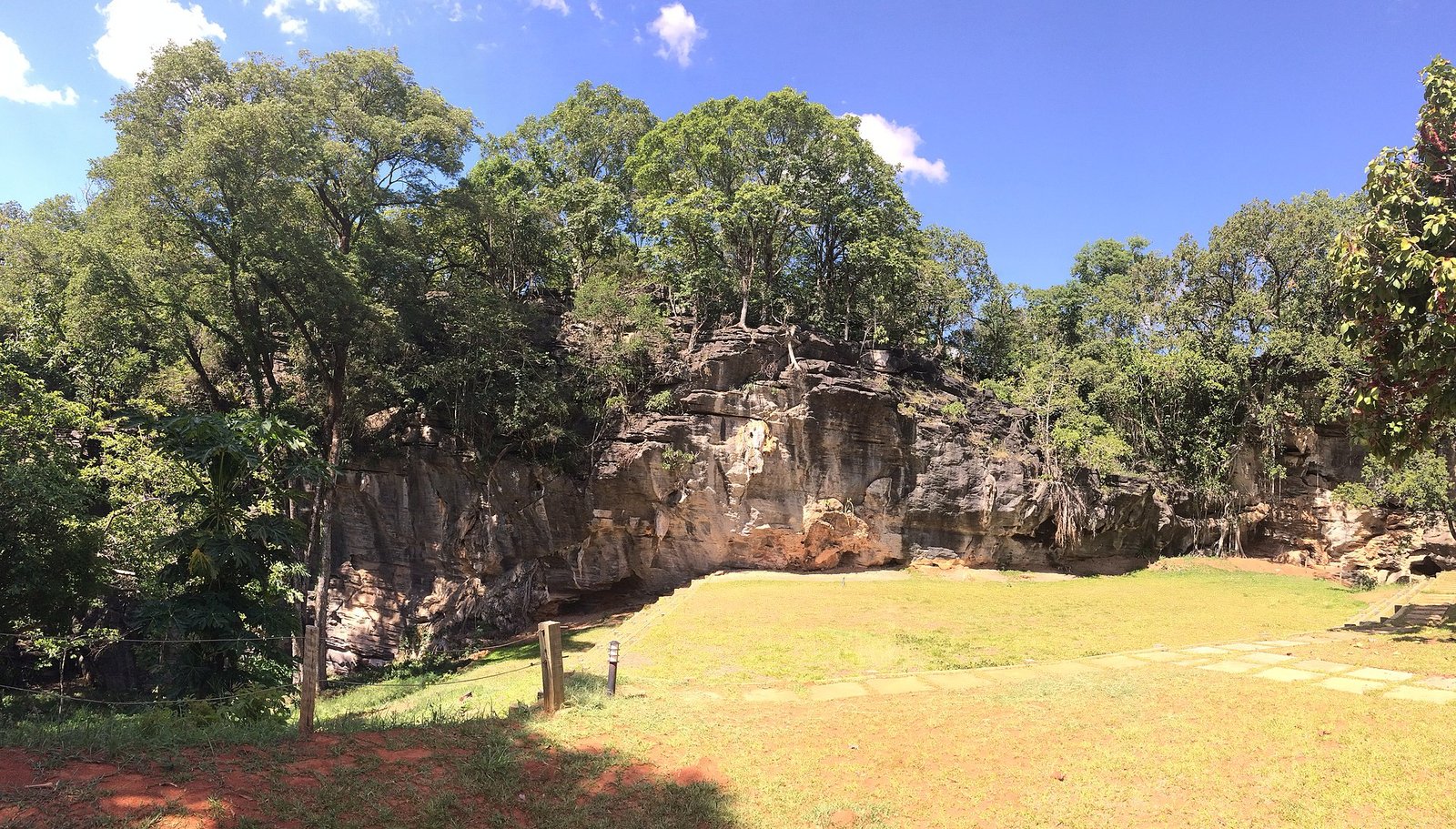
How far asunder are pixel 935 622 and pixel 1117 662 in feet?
13.9

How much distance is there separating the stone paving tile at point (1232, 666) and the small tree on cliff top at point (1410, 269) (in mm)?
4415

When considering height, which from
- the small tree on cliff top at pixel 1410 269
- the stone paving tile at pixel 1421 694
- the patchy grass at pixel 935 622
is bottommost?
the patchy grass at pixel 935 622

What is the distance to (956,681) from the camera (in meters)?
8.89

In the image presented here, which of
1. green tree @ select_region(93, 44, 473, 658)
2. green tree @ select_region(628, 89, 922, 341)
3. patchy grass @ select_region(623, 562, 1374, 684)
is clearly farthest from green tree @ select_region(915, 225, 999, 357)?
green tree @ select_region(93, 44, 473, 658)

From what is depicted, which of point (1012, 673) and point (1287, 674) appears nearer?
point (1287, 674)

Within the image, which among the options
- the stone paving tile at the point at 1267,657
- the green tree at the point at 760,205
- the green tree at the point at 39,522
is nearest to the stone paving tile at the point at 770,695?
the stone paving tile at the point at 1267,657

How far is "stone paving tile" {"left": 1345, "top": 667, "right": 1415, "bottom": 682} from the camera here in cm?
737

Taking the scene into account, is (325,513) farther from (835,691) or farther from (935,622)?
(935,622)

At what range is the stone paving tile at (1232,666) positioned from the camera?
8.32 metres

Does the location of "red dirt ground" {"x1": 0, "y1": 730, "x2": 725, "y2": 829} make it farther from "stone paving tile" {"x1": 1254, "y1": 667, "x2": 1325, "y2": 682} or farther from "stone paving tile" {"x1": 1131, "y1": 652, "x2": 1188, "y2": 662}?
"stone paving tile" {"x1": 1131, "y1": 652, "x2": 1188, "y2": 662}

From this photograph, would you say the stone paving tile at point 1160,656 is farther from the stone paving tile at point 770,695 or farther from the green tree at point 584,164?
the green tree at point 584,164

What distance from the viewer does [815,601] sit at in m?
16.1

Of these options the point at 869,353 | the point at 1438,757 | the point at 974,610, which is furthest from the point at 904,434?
the point at 1438,757

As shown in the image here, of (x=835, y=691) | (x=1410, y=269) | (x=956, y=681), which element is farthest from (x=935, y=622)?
(x=1410, y=269)
